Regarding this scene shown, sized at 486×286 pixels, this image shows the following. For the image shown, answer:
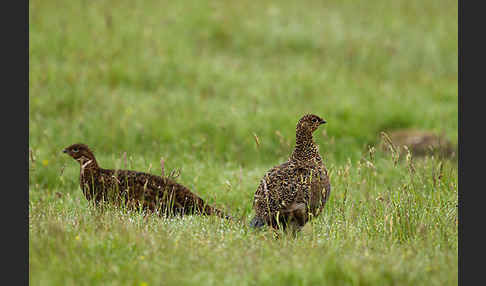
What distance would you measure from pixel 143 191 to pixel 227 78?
255 inches

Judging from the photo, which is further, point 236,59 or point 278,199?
point 236,59

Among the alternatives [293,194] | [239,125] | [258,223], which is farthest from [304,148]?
[239,125]

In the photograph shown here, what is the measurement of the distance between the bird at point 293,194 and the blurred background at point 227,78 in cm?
173

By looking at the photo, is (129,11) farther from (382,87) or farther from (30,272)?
(30,272)

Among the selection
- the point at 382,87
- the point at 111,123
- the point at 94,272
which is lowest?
the point at 94,272

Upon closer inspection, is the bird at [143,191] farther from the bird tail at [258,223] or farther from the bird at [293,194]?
the bird at [293,194]

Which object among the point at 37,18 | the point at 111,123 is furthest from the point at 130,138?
the point at 37,18

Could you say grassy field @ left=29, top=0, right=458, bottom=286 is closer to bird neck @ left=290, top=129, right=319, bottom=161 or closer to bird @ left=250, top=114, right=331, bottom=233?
bird @ left=250, top=114, right=331, bottom=233

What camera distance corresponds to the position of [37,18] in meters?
A: 14.8

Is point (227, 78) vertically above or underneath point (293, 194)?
above

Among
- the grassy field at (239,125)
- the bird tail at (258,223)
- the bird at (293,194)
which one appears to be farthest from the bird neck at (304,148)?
the bird tail at (258,223)

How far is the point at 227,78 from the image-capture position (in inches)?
532

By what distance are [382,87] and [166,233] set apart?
30.7 feet

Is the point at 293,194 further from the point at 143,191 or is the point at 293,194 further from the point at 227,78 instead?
the point at 227,78
